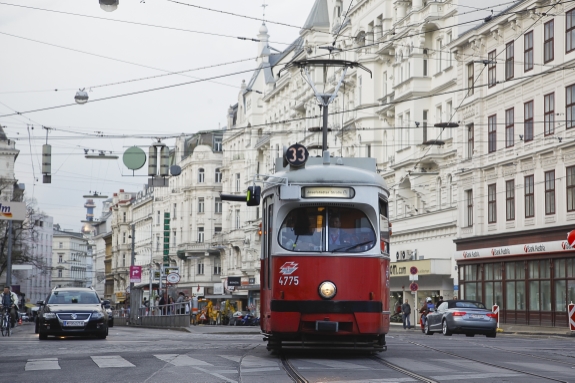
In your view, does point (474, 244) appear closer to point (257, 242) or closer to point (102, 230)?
point (257, 242)

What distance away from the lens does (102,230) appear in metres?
200

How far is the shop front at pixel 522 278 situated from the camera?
43781mm

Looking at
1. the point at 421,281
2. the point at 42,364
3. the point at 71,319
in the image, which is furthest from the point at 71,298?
the point at 421,281

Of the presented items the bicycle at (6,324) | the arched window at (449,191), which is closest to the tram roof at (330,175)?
the bicycle at (6,324)

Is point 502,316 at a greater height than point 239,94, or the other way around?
point 239,94

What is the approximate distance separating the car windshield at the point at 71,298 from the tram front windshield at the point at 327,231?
484 inches

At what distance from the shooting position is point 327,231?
722 inches

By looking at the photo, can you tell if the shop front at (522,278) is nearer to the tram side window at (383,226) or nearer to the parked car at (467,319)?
the parked car at (467,319)

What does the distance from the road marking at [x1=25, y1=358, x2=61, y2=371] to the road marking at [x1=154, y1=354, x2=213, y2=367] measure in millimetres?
1791

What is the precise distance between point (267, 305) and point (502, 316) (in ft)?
105

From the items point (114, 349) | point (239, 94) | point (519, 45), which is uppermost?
point (239, 94)

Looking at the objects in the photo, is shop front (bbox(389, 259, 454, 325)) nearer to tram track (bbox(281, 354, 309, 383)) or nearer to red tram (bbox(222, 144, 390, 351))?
red tram (bbox(222, 144, 390, 351))

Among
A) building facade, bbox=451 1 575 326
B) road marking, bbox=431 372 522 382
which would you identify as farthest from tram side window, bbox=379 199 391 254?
building facade, bbox=451 1 575 326

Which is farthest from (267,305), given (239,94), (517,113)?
(239,94)
